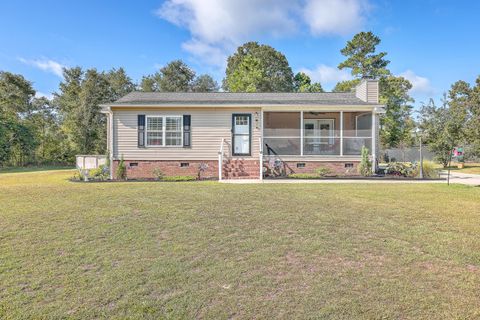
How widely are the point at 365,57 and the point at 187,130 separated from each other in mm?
21693

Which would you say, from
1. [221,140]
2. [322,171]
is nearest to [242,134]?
[221,140]

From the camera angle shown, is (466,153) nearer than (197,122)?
No

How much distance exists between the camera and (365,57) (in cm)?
2856

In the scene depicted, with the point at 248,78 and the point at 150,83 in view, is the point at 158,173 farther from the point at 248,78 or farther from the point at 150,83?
the point at 150,83

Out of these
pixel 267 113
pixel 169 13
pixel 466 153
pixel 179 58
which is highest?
pixel 179 58

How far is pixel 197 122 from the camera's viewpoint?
1438 cm

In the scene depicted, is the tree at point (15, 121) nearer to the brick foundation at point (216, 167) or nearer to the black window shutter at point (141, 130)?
the black window shutter at point (141, 130)

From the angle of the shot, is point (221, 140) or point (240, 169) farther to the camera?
point (221, 140)

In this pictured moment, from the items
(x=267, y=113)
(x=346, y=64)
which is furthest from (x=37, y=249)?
(x=346, y=64)

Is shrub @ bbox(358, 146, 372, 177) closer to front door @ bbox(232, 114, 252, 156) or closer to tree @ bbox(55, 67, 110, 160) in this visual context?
front door @ bbox(232, 114, 252, 156)

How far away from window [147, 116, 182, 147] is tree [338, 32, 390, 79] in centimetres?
2089

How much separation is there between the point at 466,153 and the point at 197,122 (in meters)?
24.6

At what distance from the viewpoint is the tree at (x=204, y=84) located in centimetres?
4269

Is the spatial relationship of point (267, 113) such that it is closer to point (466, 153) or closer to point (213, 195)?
point (213, 195)
